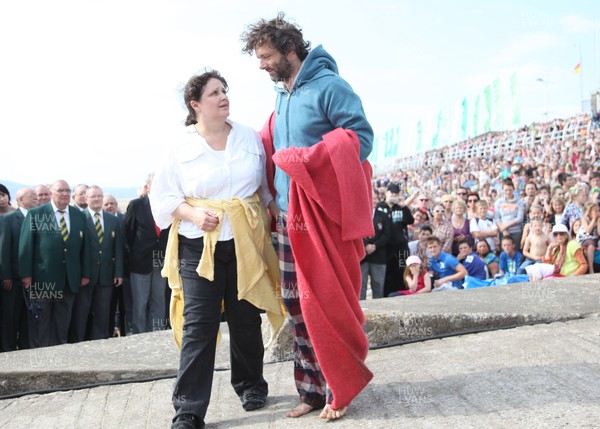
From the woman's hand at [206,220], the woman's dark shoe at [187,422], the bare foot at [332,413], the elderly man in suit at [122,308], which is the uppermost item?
the woman's hand at [206,220]

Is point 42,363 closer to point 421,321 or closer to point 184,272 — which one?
point 184,272

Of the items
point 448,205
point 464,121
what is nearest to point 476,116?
point 464,121

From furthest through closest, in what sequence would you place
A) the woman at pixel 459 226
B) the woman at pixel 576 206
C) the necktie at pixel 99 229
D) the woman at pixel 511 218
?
the woman at pixel 511 218 < the woman at pixel 459 226 < the woman at pixel 576 206 < the necktie at pixel 99 229

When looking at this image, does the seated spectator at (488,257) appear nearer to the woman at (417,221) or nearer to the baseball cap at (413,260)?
the woman at (417,221)

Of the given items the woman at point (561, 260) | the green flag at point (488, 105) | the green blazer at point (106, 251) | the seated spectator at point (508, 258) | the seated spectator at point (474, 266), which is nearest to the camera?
the green blazer at point (106, 251)

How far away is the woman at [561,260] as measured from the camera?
820 centimetres

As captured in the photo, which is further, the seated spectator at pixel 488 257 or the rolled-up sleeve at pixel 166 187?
the seated spectator at pixel 488 257

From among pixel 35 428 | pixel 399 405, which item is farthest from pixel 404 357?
pixel 35 428

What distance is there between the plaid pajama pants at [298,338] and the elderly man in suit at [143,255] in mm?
4290

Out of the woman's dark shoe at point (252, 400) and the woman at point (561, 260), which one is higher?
the woman at point (561, 260)

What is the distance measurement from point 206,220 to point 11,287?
4.51 meters

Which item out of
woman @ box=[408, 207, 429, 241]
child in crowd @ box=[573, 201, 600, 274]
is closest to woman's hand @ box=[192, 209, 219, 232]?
child in crowd @ box=[573, 201, 600, 274]

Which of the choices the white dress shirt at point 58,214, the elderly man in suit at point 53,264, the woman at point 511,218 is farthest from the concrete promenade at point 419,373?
the woman at point 511,218

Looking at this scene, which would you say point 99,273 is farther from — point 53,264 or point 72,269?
point 53,264
